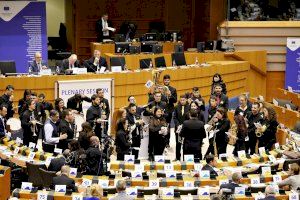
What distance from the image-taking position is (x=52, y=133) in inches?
671

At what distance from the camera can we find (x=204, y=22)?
2922cm

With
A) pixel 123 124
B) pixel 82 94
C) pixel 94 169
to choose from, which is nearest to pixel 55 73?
pixel 82 94

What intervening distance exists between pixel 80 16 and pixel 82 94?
8893 mm

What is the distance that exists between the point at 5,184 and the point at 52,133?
8.20 ft

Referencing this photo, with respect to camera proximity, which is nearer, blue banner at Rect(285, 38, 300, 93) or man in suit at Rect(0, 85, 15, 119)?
man in suit at Rect(0, 85, 15, 119)

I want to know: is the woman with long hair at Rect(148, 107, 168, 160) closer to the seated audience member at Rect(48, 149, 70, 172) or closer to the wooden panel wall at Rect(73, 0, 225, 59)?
the seated audience member at Rect(48, 149, 70, 172)

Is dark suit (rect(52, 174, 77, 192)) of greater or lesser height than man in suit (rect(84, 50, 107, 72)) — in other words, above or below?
below

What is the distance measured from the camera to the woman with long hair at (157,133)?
1789cm

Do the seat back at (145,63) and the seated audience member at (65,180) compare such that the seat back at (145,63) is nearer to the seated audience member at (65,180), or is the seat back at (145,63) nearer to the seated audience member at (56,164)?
the seated audience member at (56,164)

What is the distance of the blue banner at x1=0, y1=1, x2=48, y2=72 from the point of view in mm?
24609

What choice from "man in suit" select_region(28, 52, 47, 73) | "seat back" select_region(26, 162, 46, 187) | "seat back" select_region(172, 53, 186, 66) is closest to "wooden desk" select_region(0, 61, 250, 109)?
"man in suit" select_region(28, 52, 47, 73)

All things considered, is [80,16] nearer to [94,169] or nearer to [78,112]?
[78,112]

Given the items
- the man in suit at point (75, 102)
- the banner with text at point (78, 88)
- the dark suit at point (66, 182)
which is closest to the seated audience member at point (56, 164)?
the dark suit at point (66, 182)

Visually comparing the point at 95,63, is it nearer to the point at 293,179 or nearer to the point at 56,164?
the point at 56,164
